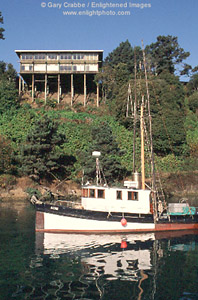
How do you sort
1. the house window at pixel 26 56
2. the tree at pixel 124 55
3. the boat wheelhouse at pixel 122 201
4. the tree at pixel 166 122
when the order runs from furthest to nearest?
the tree at pixel 124 55, the house window at pixel 26 56, the tree at pixel 166 122, the boat wheelhouse at pixel 122 201

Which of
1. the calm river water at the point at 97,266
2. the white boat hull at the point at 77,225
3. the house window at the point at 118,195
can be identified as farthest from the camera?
the house window at the point at 118,195

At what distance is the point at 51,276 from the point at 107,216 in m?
10.1

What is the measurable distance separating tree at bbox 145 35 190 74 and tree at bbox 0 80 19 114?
41392mm

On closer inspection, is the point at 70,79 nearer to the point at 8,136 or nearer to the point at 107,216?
the point at 8,136

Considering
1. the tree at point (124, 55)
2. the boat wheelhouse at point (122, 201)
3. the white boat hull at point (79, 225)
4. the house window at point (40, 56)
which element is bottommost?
the white boat hull at point (79, 225)

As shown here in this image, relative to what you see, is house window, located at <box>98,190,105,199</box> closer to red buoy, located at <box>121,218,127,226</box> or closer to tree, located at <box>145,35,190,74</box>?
red buoy, located at <box>121,218,127,226</box>

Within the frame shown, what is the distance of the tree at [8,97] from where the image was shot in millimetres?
67250

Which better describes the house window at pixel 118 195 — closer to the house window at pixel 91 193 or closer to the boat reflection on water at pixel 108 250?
the house window at pixel 91 193

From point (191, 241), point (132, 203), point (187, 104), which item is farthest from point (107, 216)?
point (187, 104)

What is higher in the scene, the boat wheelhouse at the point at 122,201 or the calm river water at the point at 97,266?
the boat wheelhouse at the point at 122,201

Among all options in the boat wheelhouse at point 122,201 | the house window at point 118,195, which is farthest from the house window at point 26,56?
the house window at point 118,195

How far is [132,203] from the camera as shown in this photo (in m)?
25.7

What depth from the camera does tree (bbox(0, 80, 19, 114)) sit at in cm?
6725

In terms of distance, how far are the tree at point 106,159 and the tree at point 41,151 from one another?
17.3 feet
